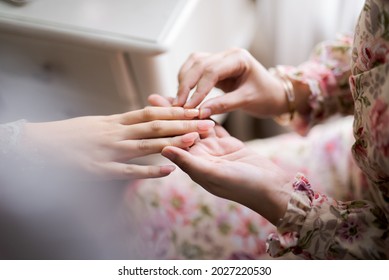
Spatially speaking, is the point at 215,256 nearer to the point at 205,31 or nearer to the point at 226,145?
the point at 226,145

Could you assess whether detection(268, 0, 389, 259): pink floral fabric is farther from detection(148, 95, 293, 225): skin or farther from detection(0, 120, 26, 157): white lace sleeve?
detection(0, 120, 26, 157): white lace sleeve

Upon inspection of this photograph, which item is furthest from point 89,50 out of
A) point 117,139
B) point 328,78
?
point 328,78

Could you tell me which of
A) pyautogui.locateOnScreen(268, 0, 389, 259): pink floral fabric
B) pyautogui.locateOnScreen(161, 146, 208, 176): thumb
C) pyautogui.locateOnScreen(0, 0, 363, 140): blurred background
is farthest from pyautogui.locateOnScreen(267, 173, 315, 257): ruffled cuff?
pyautogui.locateOnScreen(0, 0, 363, 140): blurred background

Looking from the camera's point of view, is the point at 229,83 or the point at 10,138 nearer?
the point at 10,138

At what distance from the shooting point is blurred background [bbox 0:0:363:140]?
1.87ft

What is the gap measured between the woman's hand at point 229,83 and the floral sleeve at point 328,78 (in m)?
0.04

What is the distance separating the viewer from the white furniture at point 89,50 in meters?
0.57

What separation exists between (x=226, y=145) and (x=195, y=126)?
4 centimetres

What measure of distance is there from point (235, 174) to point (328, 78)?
25 centimetres

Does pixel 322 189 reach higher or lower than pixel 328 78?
lower

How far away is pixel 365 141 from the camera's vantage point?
0.44 meters

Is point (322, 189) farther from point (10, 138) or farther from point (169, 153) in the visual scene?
point (10, 138)

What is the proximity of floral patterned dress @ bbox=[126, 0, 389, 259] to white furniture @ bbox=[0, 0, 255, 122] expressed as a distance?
6.0 inches

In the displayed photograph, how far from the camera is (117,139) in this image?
47 centimetres
